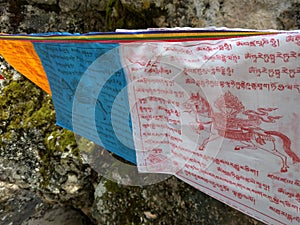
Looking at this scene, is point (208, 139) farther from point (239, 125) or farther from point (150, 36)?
point (150, 36)

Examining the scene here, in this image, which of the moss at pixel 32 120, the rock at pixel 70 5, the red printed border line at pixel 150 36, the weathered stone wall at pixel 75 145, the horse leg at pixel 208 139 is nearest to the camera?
the red printed border line at pixel 150 36

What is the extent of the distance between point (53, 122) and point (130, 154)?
1.44 m

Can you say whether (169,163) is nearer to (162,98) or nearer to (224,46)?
(162,98)

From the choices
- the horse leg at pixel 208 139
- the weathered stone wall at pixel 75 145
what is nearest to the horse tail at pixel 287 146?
the horse leg at pixel 208 139

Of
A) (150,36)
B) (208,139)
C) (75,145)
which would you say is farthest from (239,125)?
(75,145)

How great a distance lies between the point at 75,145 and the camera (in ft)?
10.1

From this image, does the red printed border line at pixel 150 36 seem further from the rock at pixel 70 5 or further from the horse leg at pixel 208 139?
the rock at pixel 70 5

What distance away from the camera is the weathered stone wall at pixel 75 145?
218cm

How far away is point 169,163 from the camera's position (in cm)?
184

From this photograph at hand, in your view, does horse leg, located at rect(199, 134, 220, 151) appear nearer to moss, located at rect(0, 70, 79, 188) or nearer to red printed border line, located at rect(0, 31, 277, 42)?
red printed border line, located at rect(0, 31, 277, 42)

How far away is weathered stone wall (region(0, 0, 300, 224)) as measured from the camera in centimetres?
218

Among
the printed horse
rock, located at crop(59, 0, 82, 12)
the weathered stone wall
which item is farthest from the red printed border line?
rock, located at crop(59, 0, 82, 12)

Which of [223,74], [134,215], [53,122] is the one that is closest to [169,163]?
[223,74]

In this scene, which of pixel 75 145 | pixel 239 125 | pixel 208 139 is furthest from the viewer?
pixel 75 145
